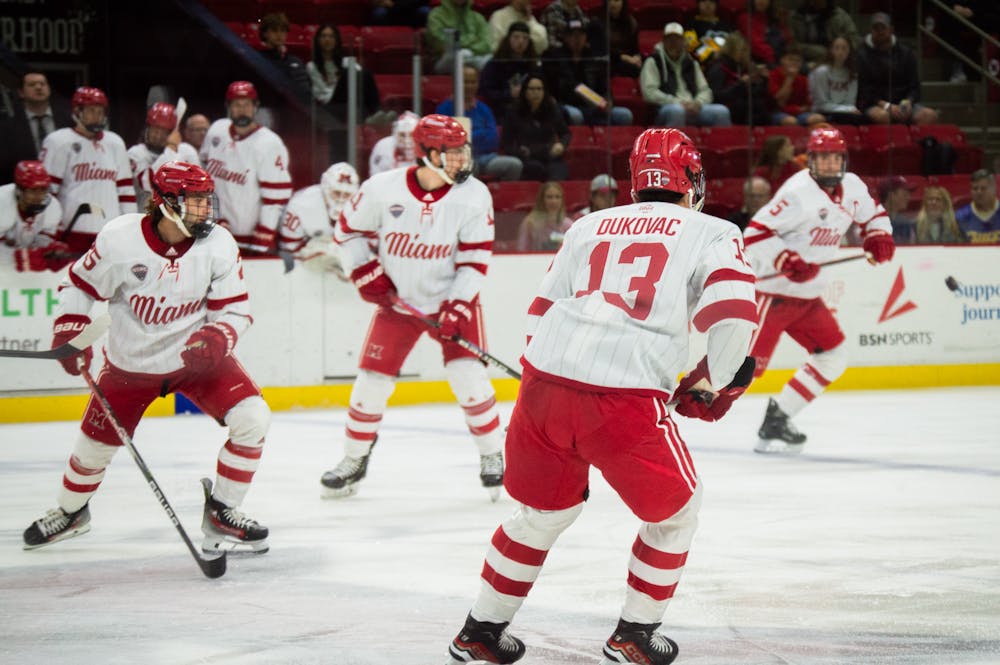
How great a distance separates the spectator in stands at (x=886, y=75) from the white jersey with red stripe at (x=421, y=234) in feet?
15.2

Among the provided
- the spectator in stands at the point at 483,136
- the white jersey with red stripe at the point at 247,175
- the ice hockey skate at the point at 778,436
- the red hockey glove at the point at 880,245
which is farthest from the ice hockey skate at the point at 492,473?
the spectator in stands at the point at 483,136

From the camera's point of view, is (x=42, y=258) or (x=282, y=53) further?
(x=282, y=53)

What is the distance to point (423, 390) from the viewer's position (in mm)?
8328

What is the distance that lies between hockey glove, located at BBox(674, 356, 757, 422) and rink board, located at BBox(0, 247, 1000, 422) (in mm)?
4311

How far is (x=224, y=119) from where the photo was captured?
8141 mm

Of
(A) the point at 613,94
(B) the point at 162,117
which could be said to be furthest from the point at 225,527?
(A) the point at 613,94

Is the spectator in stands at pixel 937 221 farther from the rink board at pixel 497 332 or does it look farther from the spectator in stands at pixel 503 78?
the spectator in stands at pixel 503 78

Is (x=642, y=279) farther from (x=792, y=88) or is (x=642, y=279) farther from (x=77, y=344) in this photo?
(x=792, y=88)

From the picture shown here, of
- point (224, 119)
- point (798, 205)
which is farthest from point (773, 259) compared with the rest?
point (224, 119)

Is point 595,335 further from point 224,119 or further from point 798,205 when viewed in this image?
point 224,119

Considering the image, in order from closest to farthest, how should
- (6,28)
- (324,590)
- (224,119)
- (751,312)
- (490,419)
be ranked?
1. (751,312)
2. (324,590)
3. (490,419)
4. (224,119)
5. (6,28)

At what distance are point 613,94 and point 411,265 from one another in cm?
358

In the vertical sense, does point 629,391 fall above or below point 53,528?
above

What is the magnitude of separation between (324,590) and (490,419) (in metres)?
1.69
